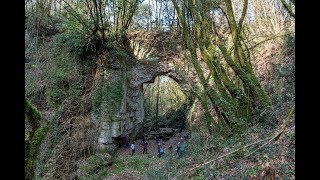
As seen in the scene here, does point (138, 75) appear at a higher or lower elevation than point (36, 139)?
higher

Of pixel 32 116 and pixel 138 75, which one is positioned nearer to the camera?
pixel 32 116

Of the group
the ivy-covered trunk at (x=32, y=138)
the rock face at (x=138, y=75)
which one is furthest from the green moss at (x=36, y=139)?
the rock face at (x=138, y=75)

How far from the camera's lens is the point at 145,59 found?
A: 14836 mm

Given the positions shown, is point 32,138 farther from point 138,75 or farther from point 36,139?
point 138,75

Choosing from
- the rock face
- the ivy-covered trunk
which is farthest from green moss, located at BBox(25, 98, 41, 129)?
the rock face

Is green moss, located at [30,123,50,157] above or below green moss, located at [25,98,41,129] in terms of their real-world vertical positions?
below

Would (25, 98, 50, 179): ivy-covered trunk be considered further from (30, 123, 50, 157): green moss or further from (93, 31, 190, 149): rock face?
(93, 31, 190, 149): rock face

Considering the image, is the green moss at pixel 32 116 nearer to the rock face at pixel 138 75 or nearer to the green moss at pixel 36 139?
the green moss at pixel 36 139

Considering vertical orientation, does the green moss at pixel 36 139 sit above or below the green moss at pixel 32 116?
below

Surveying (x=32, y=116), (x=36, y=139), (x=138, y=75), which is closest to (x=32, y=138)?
(x=36, y=139)

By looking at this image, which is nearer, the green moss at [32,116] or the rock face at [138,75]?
the green moss at [32,116]

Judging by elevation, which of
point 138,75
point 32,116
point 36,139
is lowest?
point 36,139
